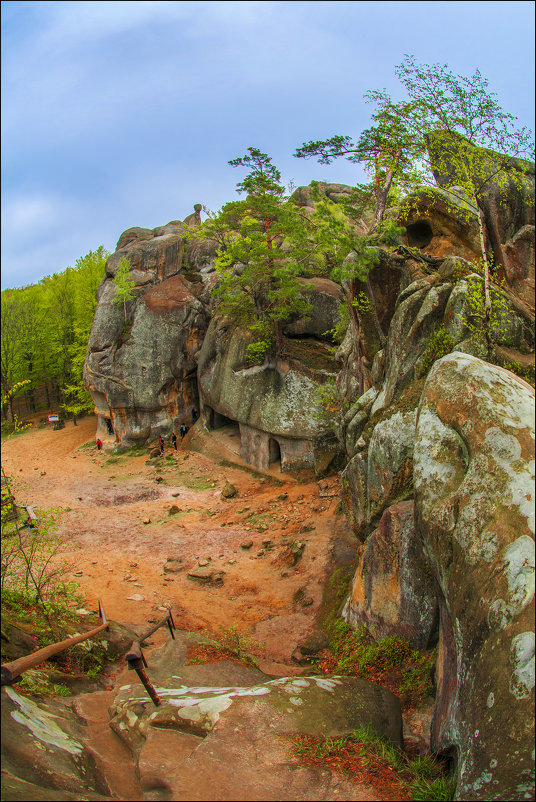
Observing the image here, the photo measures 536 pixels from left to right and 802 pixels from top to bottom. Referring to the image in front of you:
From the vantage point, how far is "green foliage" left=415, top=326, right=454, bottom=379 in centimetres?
1111

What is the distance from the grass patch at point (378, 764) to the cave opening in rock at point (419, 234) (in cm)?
1463

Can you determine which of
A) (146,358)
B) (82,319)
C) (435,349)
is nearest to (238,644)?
(435,349)

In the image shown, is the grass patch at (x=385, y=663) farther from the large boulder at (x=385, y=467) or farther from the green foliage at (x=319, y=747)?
the green foliage at (x=319, y=747)

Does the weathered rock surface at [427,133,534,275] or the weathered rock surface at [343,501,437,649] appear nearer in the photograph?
the weathered rock surface at [343,501,437,649]

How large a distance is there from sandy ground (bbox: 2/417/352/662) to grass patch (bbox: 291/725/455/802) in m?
5.03

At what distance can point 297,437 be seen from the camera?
2230 cm

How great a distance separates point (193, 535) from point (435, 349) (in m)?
11.6

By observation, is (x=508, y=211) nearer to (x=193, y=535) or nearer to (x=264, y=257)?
(x=264, y=257)

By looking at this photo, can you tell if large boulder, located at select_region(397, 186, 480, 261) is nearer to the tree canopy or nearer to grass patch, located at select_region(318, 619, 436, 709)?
grass patch, located at select_region(318, 619, 436, 709)

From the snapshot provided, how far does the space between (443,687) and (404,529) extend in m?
3.06

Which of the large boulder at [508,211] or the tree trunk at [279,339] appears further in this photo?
the tree trunk at [279,339]

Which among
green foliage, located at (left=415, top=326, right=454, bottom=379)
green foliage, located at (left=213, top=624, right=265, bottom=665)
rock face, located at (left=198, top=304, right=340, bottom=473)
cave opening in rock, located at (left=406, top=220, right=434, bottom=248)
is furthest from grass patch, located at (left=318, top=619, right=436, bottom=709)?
cave opening in rock, located at (left=406, top=220, right=434, bottom=248)

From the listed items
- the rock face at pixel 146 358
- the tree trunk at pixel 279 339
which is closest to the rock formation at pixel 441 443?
the tree trunk at pixel 279 339

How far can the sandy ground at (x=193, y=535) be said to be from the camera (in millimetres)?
13367
